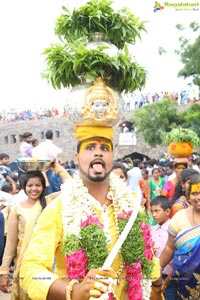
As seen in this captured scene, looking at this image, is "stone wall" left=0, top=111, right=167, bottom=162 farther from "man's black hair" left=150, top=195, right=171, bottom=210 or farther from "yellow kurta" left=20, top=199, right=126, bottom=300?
"yellow kurta" left=20, top=199, right=126, bottom=300

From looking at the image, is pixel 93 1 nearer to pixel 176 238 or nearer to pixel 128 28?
pixel 128 28

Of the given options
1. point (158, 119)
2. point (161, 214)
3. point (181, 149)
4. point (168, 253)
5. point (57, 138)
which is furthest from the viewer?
point (57, 138)

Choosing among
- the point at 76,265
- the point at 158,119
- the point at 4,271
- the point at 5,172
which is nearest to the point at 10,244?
the point at 4,271

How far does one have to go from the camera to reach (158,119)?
2936cm

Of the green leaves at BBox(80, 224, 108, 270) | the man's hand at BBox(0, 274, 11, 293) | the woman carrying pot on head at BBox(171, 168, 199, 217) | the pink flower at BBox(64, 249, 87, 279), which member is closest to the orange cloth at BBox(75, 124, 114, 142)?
the green leaves at BBox(80, 224, 108, 270)

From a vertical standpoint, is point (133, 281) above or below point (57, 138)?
below

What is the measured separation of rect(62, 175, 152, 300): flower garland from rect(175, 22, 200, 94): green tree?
21928 millimetres

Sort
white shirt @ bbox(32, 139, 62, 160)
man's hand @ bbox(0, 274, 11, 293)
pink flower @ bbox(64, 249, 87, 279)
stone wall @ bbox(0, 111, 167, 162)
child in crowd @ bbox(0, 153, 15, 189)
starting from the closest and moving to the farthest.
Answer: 1. pink flower @ bbox(64, 249, 87, 279)
2. man's hand @ bbox(0, 274, 11, 293)
3. white shirt @ bbox(32, 139, 62, 160)
4. child in crowd @ bbox(0, 153, 15, 189)
5. stone wall @ bbox(0, 111, 167, 162)

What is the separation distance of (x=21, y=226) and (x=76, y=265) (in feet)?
7.74

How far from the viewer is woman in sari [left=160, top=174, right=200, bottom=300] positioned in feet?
16.5

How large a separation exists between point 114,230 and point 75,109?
2.82 feet

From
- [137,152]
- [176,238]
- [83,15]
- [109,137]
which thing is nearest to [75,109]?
[109,137]

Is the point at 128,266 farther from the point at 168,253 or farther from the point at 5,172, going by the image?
the point at 5,172

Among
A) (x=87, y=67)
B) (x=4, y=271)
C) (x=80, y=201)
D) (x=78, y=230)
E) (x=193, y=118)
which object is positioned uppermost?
(x=193, y=118)
